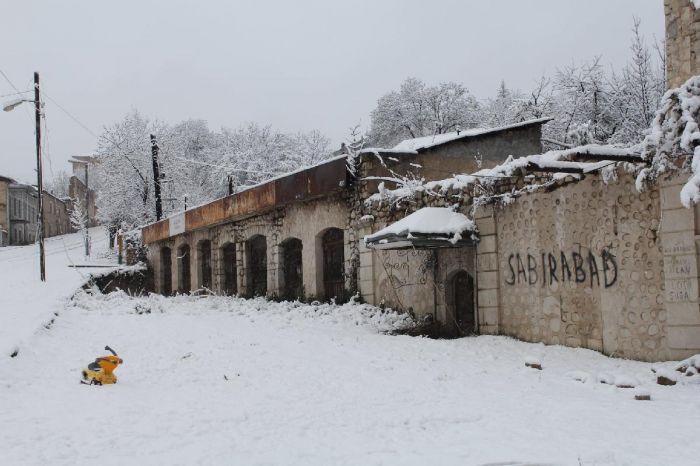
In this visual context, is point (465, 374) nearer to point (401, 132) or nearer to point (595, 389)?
point (595, 389)

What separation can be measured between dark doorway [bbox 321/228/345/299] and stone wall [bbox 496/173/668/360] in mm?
5442

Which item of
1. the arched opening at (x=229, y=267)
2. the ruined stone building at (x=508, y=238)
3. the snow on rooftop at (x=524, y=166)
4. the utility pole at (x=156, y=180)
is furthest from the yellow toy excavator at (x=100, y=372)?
the utility pole at (x=156, y=180)

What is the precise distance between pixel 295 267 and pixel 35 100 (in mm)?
12373

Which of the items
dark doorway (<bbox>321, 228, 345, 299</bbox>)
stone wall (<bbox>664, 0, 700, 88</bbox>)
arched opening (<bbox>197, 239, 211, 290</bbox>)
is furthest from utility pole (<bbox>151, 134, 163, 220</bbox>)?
stone wall (<bbox>664, 0, 700, 88</bbox>)

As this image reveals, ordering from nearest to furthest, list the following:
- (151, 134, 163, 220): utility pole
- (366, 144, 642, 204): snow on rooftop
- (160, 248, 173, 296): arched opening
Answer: (366, 144, 642, 204): snow on rooftop < (160, 248, 173, 296): arched opening < (151, 134, 163, 220): utility pole

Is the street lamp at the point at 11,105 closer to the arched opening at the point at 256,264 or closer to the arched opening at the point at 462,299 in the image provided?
the arched opening at the point at 256,264

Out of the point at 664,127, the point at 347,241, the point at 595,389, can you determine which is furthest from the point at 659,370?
the point at 347,241

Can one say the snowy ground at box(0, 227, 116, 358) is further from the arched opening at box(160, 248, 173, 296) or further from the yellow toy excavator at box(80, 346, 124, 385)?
the arched opening at box(160, 248, 173, 296)

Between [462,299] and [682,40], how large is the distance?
5.71m

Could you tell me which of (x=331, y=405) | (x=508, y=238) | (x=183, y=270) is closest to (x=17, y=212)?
(x=183, y=270)

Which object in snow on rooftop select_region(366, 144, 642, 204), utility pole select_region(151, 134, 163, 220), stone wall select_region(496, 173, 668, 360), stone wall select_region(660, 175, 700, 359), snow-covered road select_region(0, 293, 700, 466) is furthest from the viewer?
utility pole select_region(151, 134, 163, 220)

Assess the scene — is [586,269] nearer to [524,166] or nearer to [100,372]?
[524,166]

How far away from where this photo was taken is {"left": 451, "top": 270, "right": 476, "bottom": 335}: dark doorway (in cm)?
1152

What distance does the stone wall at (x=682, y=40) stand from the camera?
888 cm
